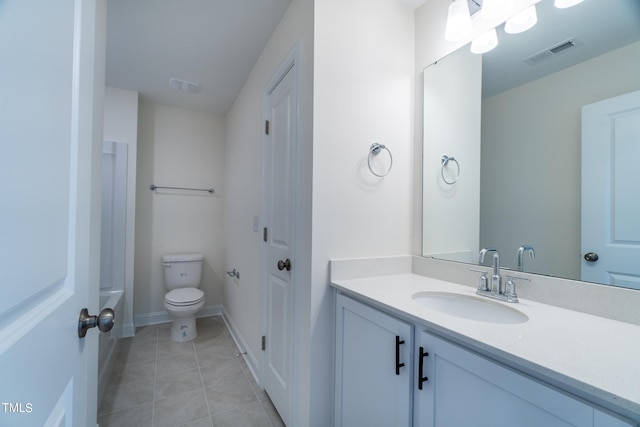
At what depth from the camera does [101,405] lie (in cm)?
169

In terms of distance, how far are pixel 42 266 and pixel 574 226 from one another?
153 cm

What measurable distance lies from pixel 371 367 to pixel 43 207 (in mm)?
1114

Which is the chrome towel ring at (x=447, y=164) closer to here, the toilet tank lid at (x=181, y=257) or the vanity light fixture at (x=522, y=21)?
the vanity light fixture at (x=522, y=21)

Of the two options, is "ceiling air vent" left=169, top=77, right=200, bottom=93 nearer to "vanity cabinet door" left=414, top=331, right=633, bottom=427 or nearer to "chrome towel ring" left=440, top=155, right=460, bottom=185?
"chrome towel ring" left=440, top=155, right=460, bottom=185

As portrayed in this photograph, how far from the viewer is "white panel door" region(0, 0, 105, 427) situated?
32 centimetres

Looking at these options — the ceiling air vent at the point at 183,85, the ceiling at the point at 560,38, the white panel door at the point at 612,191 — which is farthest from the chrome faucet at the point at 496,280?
the ceiling air vent at the point at 183,85

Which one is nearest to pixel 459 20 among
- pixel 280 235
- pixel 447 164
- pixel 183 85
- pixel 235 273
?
pixel 447 164

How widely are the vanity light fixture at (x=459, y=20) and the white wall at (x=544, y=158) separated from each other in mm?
364

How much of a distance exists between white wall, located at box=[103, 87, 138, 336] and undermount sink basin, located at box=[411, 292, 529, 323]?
2.78m

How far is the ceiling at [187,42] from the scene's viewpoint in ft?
5.37

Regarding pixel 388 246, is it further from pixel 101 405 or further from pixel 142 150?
pixel 142 150

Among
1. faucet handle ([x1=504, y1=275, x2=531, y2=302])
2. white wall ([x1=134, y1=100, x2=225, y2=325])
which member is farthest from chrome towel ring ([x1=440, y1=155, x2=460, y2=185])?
white wall ([x1=134, y1=100, x2=225, y2=325])

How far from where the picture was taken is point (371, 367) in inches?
42.6

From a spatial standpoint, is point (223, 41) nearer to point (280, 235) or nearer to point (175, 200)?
point (280, 235)
